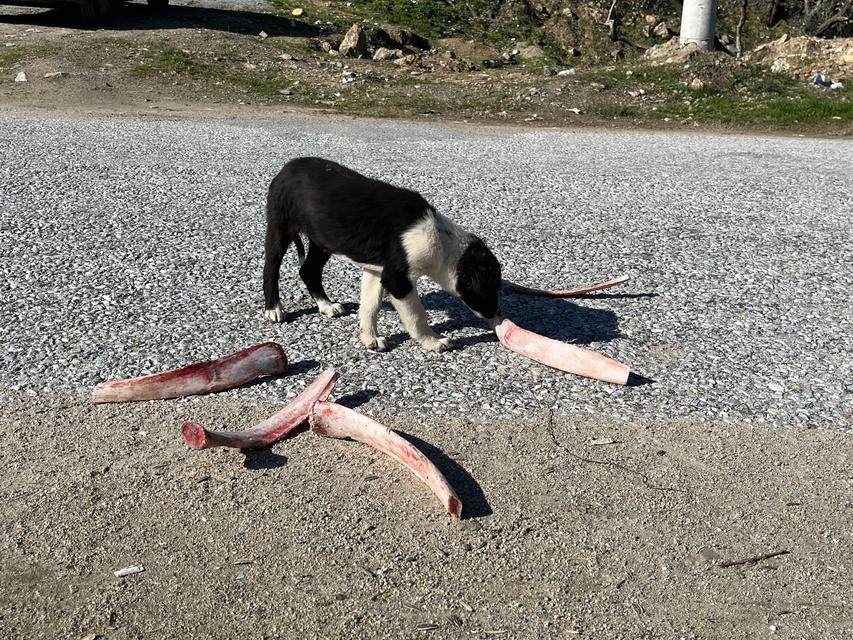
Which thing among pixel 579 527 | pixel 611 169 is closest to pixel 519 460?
pixel 579 527

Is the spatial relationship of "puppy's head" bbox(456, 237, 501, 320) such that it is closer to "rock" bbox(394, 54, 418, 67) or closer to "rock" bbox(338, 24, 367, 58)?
"rock" bbox(394, 54, 418, 67)

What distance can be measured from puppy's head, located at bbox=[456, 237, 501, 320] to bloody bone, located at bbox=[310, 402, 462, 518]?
1.47m

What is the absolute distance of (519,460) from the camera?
467cm

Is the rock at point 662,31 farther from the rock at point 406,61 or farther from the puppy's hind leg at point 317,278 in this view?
the puppy's hind leg at point 317,278

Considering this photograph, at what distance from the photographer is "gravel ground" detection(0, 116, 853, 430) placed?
18.2ft

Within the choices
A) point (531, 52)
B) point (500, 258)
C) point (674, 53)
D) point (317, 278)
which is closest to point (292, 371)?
point (317, 278)

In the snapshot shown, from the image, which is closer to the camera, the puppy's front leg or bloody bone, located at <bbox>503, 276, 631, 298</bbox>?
the puppy's front leg

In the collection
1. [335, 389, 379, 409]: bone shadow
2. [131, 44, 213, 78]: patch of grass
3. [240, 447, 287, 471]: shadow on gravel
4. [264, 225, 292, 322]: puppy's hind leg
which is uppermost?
[131, 44, 213, 78]: patch of grass

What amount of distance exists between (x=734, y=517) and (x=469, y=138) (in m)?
11.3

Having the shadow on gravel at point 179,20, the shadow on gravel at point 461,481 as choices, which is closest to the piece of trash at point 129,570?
the shadow on gravel at point 461,481

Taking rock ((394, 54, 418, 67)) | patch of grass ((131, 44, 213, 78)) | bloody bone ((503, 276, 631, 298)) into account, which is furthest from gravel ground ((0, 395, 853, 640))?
rock ((394, 54, 418, 67))

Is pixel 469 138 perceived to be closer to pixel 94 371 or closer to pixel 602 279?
pixel 602 279

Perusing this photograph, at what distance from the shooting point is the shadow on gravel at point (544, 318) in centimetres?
637

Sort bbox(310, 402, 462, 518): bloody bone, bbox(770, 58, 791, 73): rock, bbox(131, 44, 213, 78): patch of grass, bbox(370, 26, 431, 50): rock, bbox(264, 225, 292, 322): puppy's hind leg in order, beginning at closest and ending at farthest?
bbox(310, 402, 462, 518): bloody bone < bbox(264, 225, 292, 322): puppy's hind leg < bbox(131, 44, 213, 78): patch of grass < bbox(770, 58, 791, 73): rock < bbox(370, 26, 431, 50): rock
